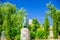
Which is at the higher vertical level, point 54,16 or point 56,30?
point 54,16

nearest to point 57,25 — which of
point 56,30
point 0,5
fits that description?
point 56,30

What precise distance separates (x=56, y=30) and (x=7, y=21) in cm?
647

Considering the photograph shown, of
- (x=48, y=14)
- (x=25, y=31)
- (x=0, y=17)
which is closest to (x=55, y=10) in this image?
(x=48, y=14)

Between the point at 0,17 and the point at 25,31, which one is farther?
the point at 0,17

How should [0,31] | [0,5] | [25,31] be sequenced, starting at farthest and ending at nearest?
[0,5] < [0,31] < [25,31]

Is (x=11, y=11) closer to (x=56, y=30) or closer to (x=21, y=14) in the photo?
(x=21, y=14)

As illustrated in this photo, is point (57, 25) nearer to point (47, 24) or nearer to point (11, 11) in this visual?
point (47, 24)

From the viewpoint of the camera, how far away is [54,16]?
28.9m

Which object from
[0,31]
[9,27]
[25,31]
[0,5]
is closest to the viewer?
[25,31]

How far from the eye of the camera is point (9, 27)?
92.4ft

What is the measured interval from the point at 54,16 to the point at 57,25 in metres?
1.24

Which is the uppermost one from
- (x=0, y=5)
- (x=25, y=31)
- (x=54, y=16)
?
(x=0, y=5)

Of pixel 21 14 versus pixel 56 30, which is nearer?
pixel 56 30

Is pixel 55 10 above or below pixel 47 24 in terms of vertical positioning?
above
